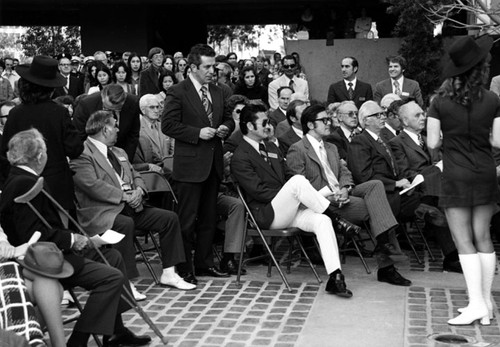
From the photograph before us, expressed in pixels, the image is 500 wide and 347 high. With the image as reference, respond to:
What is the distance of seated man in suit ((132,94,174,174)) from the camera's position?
30.1ft

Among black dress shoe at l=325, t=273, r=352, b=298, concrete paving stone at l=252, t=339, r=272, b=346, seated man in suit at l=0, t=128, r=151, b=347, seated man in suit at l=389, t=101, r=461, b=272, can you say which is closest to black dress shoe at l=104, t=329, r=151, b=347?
seated man in suit at l=0, t=128, r=151, b=347

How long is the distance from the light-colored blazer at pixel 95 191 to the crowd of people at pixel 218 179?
0.01 metres

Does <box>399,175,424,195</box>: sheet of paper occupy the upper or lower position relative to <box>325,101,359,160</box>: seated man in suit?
lower

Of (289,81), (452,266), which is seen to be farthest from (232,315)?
(289,81)

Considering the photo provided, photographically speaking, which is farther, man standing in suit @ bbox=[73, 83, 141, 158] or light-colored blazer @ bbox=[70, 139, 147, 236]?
man standing in suit @ bbox=[73, 83, 141, 158]

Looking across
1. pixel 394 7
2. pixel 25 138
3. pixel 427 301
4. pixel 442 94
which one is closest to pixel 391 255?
pixel 427 301

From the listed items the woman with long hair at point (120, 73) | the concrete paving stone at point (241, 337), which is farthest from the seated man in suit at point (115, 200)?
the woman with long hair at point (120, 73)

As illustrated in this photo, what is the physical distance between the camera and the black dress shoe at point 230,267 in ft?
27.3

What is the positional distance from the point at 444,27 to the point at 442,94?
1054 centimetres

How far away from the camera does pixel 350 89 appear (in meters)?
12.4

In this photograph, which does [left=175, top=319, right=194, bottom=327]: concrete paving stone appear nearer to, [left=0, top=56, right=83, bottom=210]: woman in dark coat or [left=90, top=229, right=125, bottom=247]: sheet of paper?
[left=90, top=229, right=125, bottom=247]: sheet of paper

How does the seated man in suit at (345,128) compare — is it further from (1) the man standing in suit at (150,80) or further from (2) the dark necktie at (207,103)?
(1) the man standing in suit at (150,80)

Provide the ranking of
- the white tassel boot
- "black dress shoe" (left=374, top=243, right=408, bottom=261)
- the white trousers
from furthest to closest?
1. "black dress shoe" (left=374, top=243, right=408, bottom=261)
2. the white trousers
3. the white tassel boot

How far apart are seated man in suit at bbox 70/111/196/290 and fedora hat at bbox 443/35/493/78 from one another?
2791mm
